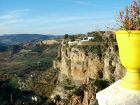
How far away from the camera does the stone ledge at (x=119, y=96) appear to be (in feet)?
10.9

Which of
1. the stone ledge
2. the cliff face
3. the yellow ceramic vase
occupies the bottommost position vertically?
the cliff face

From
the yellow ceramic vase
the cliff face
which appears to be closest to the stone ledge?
the yellow ceramic vase

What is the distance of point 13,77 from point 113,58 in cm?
6696

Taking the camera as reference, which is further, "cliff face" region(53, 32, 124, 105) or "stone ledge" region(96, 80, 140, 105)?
"cliff face" region(53, 32, 124, 105)

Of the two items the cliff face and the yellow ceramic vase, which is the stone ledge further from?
the cliff face

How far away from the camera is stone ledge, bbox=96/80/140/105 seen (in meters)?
3.32

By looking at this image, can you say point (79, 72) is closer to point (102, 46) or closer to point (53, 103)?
point (102, 46)

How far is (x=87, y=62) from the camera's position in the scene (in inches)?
3263

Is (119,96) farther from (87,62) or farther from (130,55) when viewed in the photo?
(87,62)

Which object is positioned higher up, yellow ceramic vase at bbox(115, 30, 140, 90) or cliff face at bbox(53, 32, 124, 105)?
yellow ceramic vase at bbox(115, 30, 140, 90)

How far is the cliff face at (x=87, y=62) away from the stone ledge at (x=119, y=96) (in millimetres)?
58523

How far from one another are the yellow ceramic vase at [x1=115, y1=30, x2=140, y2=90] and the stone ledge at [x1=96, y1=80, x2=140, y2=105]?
0.06 meters

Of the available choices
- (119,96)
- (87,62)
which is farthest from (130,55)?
(87,62)

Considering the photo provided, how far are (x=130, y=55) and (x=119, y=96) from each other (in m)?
0.39
